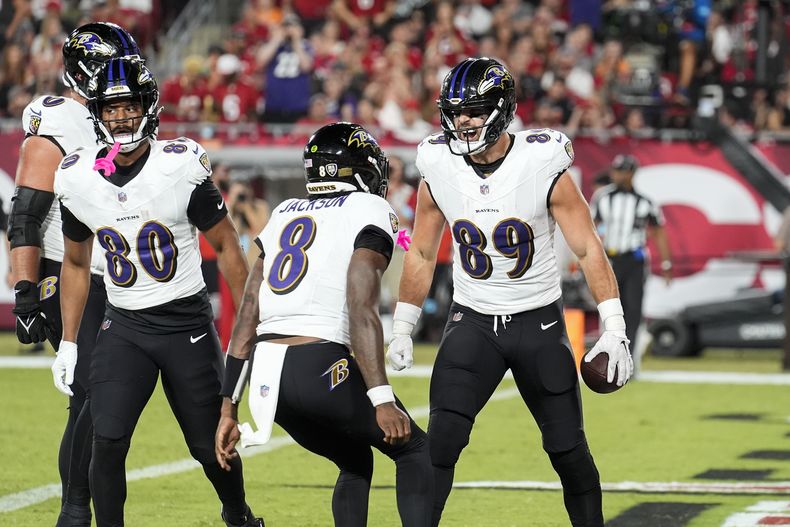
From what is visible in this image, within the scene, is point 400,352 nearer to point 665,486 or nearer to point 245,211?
point 665,486

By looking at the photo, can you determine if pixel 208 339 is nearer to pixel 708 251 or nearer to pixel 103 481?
pixel 103 481

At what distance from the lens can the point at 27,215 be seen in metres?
5.59

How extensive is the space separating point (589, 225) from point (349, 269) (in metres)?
1.05

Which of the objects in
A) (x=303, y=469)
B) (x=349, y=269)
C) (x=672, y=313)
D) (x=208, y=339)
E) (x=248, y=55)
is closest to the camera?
(x=349, y=269)

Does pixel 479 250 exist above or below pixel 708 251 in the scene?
above

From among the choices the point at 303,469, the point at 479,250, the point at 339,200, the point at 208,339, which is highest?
the point at 339,200

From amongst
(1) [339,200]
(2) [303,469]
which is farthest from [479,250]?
(2) [303,469]

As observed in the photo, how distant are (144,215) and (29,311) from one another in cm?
79

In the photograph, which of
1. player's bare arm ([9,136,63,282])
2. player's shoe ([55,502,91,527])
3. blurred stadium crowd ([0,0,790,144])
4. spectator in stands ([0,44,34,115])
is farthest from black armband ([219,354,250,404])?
spectator in stands ([0,44,34,115])

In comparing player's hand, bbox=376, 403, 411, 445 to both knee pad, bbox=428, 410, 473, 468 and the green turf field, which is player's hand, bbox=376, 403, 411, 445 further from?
the green turf field

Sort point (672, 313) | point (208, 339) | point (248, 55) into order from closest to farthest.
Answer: point (208, 339), point (672, 313), point (248, 55)

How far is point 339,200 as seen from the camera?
4.58 m

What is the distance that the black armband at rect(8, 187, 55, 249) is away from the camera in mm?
5582

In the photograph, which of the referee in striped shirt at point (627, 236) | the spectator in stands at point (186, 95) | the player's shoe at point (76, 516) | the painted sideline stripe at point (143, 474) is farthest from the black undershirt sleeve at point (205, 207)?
the spectator in stands at point (186, 95)
